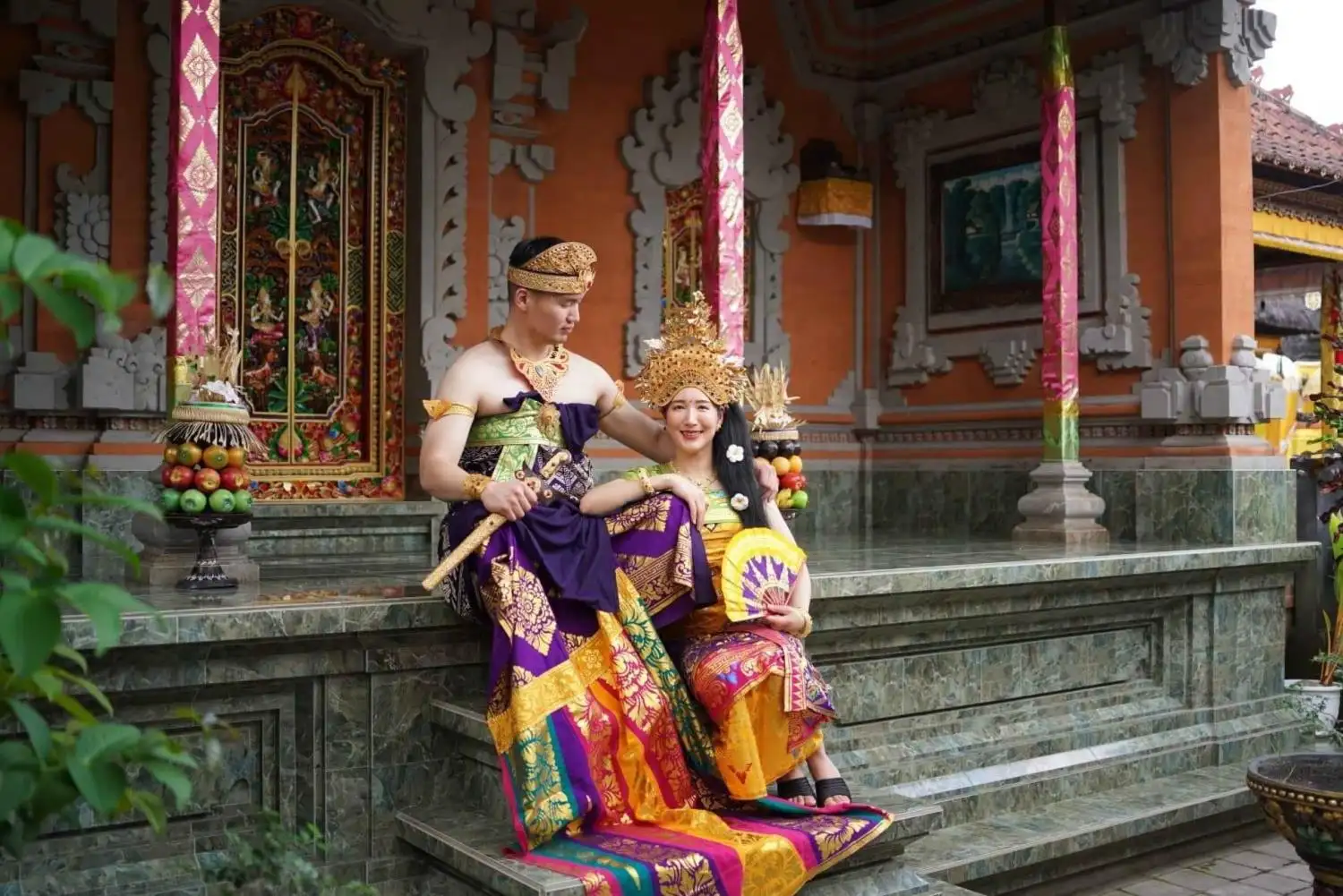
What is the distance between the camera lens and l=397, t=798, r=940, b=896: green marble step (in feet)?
11.2

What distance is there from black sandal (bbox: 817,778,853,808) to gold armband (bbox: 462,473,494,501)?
129cm

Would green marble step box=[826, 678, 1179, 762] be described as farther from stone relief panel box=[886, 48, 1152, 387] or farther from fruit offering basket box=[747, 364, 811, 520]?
stone relief panel box=[886, 48, 1152, 387]

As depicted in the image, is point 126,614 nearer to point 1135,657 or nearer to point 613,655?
point 613,655

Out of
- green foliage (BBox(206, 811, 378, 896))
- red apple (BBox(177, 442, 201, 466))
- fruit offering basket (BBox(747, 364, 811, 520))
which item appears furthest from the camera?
fruit offering basket (BBox(747, 364, 811, 520))

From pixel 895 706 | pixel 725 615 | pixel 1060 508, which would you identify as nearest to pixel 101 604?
pixel 725 615

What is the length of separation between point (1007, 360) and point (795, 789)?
5100mm

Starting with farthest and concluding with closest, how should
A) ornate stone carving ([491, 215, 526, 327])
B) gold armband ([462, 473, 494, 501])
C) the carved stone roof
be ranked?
the carved stone roof
ornate stone carving ([491, 215, 526, 327])
gold armband ([462, 473, 494, 501])

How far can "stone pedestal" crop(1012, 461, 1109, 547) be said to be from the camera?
7090 millimetres

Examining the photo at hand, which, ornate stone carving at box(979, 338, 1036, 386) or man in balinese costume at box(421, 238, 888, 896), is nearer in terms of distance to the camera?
man in balinese costume at box(421, 238, 888, 896)

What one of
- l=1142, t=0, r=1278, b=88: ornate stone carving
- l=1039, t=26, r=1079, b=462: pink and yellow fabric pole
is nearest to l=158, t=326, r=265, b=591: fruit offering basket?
l=1039, t=26, r=1079, b=462: pink and yellow fabric pole

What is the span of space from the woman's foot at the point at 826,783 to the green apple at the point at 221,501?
2046mm

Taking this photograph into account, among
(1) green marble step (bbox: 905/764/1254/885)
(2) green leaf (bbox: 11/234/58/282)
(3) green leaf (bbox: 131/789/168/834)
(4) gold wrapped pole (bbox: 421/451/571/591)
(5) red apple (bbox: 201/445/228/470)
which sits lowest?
(1) green marble step (bbox: 905/764/1254/885)

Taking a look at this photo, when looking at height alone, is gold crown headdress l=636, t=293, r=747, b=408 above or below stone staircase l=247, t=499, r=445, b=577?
above

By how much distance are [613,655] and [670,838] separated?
1.76 feet
